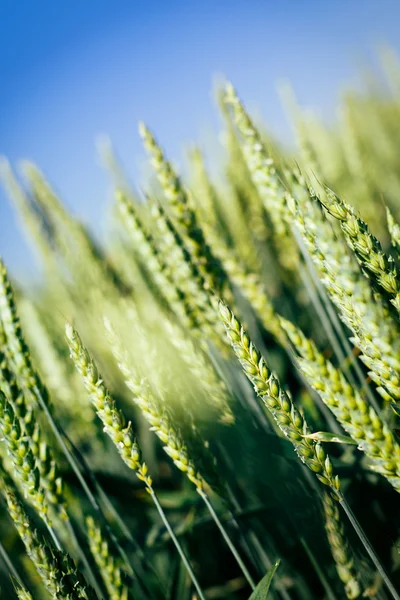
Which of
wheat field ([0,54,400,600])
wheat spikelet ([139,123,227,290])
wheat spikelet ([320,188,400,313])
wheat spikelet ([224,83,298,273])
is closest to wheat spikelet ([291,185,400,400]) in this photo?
wheat field ([0,54,400,600])

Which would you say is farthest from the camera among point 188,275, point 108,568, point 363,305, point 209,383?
point 188,275

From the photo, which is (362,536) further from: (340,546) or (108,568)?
(108,568)

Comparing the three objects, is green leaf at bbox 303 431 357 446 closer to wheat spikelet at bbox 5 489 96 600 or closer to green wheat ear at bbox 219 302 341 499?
green wheat ear at bbox 219 302 341 499

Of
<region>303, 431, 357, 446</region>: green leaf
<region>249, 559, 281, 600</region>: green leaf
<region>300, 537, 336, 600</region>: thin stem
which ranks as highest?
<region>303, 431, 357, 446</region>: green leaf

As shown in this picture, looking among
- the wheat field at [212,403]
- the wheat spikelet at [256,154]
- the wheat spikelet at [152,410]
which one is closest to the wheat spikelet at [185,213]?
the wheat field at [212,403]

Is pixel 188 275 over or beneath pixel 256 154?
beneath

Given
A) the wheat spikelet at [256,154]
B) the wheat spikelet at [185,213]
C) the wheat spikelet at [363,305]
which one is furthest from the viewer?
the wheat spikelet at [185,213]

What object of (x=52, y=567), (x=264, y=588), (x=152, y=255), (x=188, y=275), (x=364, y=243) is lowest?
(x=264, y=588)

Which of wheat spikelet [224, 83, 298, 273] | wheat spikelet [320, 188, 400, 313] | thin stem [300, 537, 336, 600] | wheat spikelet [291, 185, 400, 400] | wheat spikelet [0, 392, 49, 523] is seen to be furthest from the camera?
wheat spikelet [224, 83, 298, 273]

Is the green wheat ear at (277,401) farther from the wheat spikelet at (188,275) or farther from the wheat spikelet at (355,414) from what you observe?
the wheat spikelet at (188,275)

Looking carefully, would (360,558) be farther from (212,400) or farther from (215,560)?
(215,560)

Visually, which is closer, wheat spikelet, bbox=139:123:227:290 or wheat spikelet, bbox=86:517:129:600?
wheat spikelet, bbox=86:517:129:600

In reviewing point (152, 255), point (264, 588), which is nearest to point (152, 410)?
point (264, 588)

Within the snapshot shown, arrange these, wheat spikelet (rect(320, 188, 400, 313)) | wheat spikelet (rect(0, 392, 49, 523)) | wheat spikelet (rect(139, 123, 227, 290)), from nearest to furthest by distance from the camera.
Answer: wheat spikelet (rect(320, 188, 400, 313)) < wheat spikelet (rect(0, 392, 49, 523)) < wheat spikelet (rect(139, 123, 227, 290))
